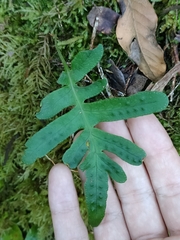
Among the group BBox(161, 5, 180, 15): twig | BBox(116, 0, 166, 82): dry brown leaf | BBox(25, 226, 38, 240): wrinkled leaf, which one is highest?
BBox(161, 5, 180, 15): twig

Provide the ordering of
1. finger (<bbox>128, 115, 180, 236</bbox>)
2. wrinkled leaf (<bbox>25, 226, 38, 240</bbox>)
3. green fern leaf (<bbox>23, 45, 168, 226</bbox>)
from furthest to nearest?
wrinkled leaf (<bbox>25, 226, 38, 240</bbox>), finger (<bbox>128, 115, 180, 236</bbox>), green fern leaf (<bbox>23, 45, 168, 226</bbox>)

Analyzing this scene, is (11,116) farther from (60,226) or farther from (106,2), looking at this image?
(106,2)

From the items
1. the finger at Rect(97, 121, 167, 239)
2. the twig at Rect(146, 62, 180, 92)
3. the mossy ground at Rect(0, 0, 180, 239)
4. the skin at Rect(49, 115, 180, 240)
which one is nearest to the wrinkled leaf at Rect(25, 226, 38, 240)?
the mossy ground at Rect(0, 0, 180, 239)

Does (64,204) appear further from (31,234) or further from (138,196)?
(31,234)

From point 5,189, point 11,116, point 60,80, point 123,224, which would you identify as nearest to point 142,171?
point 123,224

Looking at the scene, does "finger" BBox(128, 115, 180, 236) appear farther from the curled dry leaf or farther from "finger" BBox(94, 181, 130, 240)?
the curled dry leaf

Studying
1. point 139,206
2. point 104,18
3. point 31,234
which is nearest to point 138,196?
point 139,206

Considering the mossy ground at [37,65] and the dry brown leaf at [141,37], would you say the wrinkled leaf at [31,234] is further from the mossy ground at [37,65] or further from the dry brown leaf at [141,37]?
the dry brown leaf at [141,37]
